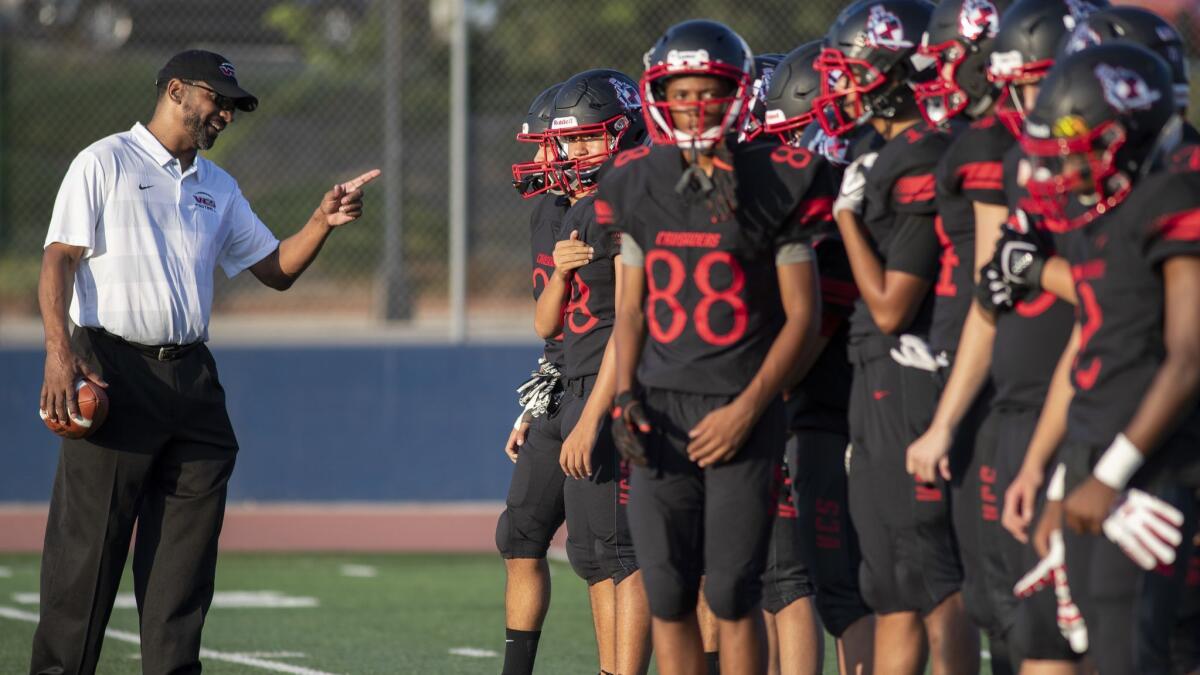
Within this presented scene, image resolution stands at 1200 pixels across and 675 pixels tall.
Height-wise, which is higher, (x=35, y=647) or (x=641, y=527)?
(x=641, y=527)

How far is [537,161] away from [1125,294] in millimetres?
2705

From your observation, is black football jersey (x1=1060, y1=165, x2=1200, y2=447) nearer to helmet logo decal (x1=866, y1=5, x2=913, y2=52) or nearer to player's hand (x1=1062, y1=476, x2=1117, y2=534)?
player's hand (x1=1062, y1=476, x2=1117, y2=534)

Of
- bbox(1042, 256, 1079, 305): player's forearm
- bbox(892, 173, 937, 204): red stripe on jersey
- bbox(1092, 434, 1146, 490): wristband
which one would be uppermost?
bbox(892, 173, 937, 204): red stripe on jersey

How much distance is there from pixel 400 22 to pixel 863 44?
7991mm

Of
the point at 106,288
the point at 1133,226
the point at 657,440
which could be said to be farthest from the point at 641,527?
the point at 106,288

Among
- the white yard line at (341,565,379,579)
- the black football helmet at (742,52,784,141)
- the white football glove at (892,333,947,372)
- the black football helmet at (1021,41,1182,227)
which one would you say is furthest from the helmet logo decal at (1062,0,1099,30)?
the white yard line at (341,565,379,579)

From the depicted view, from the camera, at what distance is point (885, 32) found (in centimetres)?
462

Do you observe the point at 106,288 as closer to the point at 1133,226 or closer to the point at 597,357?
the point at 597,357

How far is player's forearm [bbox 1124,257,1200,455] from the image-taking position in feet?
11.2

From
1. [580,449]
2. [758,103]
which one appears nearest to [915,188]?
[580,449]

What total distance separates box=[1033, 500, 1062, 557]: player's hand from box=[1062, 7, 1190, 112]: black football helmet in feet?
3.25

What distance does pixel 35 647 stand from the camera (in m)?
5.40

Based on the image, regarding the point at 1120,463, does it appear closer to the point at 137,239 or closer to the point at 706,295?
the point at 706,295

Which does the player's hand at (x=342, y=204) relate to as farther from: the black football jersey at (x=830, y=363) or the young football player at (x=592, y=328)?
the black football jersey at (x=830, y=363)
